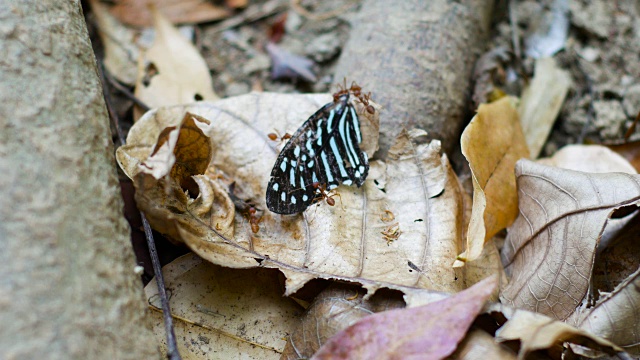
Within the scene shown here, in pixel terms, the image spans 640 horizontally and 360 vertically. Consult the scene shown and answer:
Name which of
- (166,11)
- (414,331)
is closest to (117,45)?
(166,11)

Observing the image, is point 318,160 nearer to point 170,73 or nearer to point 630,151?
point 170,73

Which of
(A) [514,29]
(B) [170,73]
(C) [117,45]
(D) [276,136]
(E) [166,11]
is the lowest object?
(D) [276,136]

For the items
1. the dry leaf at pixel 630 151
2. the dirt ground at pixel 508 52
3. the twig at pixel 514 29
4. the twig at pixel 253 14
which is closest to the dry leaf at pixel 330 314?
the dirt ground at pixel 508 52

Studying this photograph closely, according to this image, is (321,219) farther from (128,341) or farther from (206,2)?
(206,2)

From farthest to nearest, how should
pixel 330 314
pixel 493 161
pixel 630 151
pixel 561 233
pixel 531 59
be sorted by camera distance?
1. pixel 531 59
2. pixel 630 151
3. pixel 493 161
4. pixel 561 233
5. pixel 330 314

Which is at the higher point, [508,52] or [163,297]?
[508,52]

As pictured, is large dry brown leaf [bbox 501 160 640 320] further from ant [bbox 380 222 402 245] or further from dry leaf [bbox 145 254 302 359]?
dry leaf [bbox 145 254 302 359]

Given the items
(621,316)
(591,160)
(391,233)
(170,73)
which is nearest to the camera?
(621,316)

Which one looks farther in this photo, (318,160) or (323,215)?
(318,160)
